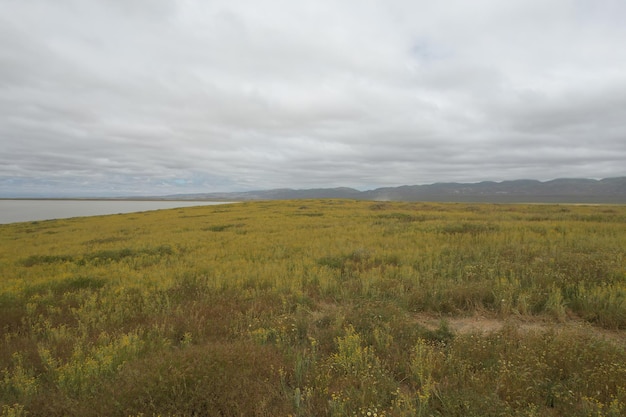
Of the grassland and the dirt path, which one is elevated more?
the grassland

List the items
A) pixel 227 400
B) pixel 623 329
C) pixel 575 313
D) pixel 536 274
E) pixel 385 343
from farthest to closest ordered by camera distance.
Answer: pixel 536 274 → pixel 575 313 → pixel 623 329 → pixel 385 343 → pixel 227 400

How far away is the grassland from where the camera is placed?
3697 millimetres

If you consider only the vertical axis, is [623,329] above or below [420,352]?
below

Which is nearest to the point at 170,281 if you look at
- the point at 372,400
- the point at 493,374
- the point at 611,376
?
the point at 372,400

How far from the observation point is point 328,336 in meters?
5.57

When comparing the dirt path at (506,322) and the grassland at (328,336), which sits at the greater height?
the grassland at (328,336)

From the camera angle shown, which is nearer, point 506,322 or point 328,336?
point 328,336

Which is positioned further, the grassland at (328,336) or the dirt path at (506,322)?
the dirt path at (506,322)

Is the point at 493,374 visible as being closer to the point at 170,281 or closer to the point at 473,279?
the point at 473,279

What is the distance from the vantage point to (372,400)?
12.2 ft

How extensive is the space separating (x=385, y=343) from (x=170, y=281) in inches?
278

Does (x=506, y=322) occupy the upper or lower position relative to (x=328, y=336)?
lower

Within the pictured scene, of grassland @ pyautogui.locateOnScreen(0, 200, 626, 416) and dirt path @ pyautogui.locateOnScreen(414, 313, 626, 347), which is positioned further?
dirt path @ pyautogui.locateOnScreen(414, 313, 626, 347)

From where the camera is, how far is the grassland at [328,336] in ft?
12.1
